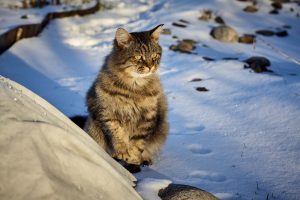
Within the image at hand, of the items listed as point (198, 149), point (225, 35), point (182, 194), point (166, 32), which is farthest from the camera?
point (166, 32)

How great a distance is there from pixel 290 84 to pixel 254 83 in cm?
52

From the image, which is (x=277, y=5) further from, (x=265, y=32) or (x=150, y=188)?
(x=150, y=188)

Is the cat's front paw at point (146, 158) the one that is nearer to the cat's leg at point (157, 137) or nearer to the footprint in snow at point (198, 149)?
the cat's leg at point (157, 137)

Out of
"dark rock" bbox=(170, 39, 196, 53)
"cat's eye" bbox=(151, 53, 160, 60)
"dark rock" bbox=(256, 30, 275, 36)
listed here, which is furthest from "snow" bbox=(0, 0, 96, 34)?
"dark rock" bbox=(256, 30, 275, 36)

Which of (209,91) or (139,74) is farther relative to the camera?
(209,91)

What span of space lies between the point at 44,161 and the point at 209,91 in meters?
3.68

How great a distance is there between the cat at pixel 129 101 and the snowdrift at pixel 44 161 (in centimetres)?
129

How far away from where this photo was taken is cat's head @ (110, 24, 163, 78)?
3.40m

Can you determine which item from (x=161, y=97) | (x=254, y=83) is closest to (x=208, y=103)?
(x=254, y=83)

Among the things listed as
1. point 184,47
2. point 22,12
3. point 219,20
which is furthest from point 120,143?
point 22,12

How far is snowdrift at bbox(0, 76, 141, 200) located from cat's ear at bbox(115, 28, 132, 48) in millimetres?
1526

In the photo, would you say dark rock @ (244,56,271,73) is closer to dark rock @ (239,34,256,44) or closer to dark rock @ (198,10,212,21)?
dark rock @ (239,34,256,44)

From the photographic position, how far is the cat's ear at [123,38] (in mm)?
3376

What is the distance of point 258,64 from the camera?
5742mm
